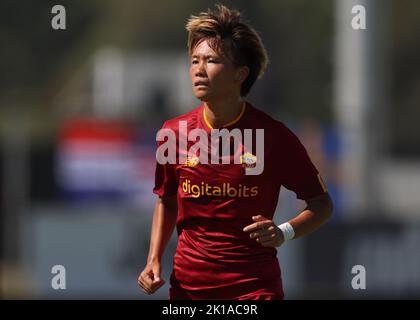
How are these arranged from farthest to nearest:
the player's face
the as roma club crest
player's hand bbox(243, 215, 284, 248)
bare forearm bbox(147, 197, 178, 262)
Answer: bare forearm bbox(147, 197, 178, 262) → the as roma club crest → the player's face → player's hand bbox(243, 215, 284, 248)

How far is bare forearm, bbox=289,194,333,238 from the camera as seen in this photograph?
240 inches

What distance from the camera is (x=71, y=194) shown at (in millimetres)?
24438

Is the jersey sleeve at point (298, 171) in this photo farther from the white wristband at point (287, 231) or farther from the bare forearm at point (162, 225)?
the bare forearm at point (162, 225)

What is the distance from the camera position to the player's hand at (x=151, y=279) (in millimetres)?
6062

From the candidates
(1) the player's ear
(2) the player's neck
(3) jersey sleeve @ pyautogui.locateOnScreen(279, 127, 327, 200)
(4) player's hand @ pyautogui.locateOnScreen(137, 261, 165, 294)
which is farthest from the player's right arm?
(1) the player's ear

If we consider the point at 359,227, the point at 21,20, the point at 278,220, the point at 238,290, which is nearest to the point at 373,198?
the point at 359,227

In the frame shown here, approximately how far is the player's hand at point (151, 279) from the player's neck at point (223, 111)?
2.50 ft

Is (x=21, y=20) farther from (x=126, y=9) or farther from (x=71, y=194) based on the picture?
(x=71, y=194)

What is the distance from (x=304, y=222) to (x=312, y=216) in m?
0.06

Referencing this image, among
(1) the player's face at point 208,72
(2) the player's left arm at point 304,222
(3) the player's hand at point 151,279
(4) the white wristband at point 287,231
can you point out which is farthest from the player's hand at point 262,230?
(1) the player's face at point 208,72

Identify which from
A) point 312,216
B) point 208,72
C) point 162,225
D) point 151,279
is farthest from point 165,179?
point 312,216

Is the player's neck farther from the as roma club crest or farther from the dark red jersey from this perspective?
the as roma club crest

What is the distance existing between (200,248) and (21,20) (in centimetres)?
5587

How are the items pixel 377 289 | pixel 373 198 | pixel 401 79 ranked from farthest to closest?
pixel 401 79, pixel 373 198, pixel 377 289
